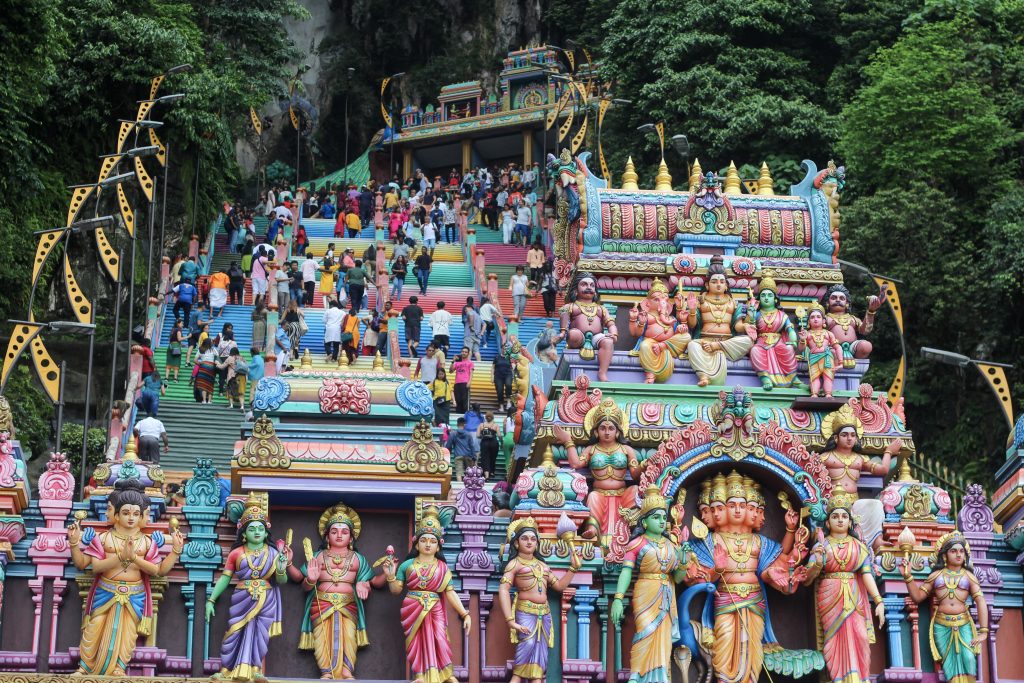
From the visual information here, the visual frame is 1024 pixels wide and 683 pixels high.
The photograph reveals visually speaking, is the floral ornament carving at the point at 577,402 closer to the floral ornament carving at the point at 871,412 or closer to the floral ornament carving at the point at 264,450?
the floral ornament carving at the point at 871,412

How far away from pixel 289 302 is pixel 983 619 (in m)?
20.9

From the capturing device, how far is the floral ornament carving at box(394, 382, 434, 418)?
91.8 feet

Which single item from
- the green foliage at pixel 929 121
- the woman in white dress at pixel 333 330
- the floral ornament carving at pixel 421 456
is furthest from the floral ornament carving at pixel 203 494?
the green foliage at pixel 929 121

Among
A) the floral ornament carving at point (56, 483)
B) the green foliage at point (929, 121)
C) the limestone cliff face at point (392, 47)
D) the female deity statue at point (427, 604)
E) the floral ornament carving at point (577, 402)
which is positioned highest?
the limestone cliff face at point (392, 47)

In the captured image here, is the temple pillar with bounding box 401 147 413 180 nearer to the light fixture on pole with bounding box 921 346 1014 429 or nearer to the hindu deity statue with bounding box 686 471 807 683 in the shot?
the light fixture on pole with bounding box 921 346 1014 429

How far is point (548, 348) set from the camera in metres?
36.8

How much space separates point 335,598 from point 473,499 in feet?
7.15

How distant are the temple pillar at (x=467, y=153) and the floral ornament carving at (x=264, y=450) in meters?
50.8

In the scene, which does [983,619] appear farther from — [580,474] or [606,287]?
[606,287]

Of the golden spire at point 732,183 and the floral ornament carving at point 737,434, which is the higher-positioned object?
the golden spire at point 732,183

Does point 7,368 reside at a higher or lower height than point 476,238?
lower

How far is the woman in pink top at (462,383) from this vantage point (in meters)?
40.7

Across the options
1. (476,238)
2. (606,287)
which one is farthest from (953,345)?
(606,287)

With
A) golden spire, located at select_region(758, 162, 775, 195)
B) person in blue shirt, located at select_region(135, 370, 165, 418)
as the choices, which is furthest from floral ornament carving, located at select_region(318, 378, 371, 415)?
person in blue shirt, located at select_region(135, 370, 165, 418)
